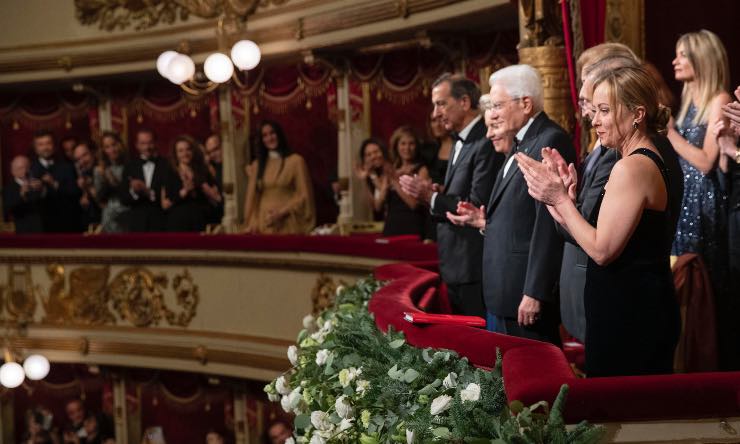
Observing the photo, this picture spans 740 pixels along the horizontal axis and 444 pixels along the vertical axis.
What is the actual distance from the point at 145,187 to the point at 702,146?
25.2 ft

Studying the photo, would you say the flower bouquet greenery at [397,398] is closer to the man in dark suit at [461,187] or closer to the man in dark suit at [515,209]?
the man in dark suit at [515,209]

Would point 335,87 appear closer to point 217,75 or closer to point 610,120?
point 217,75

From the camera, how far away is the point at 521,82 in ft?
14.5

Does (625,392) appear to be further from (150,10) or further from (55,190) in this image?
(150,10)

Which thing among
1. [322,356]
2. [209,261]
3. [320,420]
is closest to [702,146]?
[322,356]

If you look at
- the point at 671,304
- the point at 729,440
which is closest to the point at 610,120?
the point at 671,304

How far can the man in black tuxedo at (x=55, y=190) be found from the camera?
12.4m

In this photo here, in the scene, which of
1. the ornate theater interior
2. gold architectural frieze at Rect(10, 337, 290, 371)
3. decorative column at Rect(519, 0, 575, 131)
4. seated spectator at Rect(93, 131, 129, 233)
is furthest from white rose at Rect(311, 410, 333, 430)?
seated spectator at Rect(93, 131, 129, 233)

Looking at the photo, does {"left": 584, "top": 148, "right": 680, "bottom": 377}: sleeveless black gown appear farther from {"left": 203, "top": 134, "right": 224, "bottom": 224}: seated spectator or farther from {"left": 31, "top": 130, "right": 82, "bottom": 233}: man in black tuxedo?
{"left": 31, "top": 130, "right": 82, "bottom": 233}: man in black tuxedo

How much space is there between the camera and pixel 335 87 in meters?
11.6

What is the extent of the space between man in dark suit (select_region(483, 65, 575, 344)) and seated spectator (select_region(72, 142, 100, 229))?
830 centimetres

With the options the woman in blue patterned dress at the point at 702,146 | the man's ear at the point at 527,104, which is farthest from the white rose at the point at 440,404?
the woman in blue patterned dress at the point at 702,146

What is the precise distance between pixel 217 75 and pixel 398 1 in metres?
1.65

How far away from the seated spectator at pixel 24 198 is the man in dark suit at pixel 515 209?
8.58m
